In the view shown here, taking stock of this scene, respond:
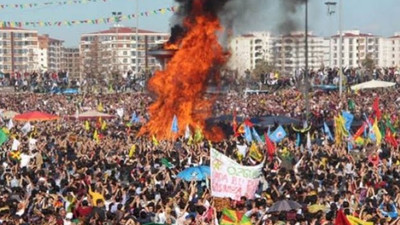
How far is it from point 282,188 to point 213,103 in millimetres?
21257

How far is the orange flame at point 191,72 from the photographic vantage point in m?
38.2

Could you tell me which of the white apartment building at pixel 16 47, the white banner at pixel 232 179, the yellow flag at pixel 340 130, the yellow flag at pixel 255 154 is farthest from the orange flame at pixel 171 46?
the white apartment building at pixel 16 47

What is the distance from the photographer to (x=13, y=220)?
15.1 metres

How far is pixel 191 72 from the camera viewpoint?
127 ft

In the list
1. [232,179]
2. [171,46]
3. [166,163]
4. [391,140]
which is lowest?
[166,163]

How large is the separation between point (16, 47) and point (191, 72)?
534 ft

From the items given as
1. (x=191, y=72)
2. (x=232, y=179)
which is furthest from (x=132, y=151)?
(x=191, y=72)

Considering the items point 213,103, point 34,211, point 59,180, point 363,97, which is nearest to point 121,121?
point 213,103

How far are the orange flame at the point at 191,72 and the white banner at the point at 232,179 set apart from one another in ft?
68.2

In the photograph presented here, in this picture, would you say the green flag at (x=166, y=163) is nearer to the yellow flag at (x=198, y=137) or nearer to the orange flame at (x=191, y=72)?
the yellow flag at (x=198, y=137)

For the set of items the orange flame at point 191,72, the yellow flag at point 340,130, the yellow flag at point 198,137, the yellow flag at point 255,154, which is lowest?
the yellow flag at point 198,137

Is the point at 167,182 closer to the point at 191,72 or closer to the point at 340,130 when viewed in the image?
the point at 340,130

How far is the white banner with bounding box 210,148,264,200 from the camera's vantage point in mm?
16953

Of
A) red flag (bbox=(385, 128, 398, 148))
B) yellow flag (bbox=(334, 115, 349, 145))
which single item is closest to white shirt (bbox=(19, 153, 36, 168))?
yellow flag (bbox=(334, 115, 349, 145))
